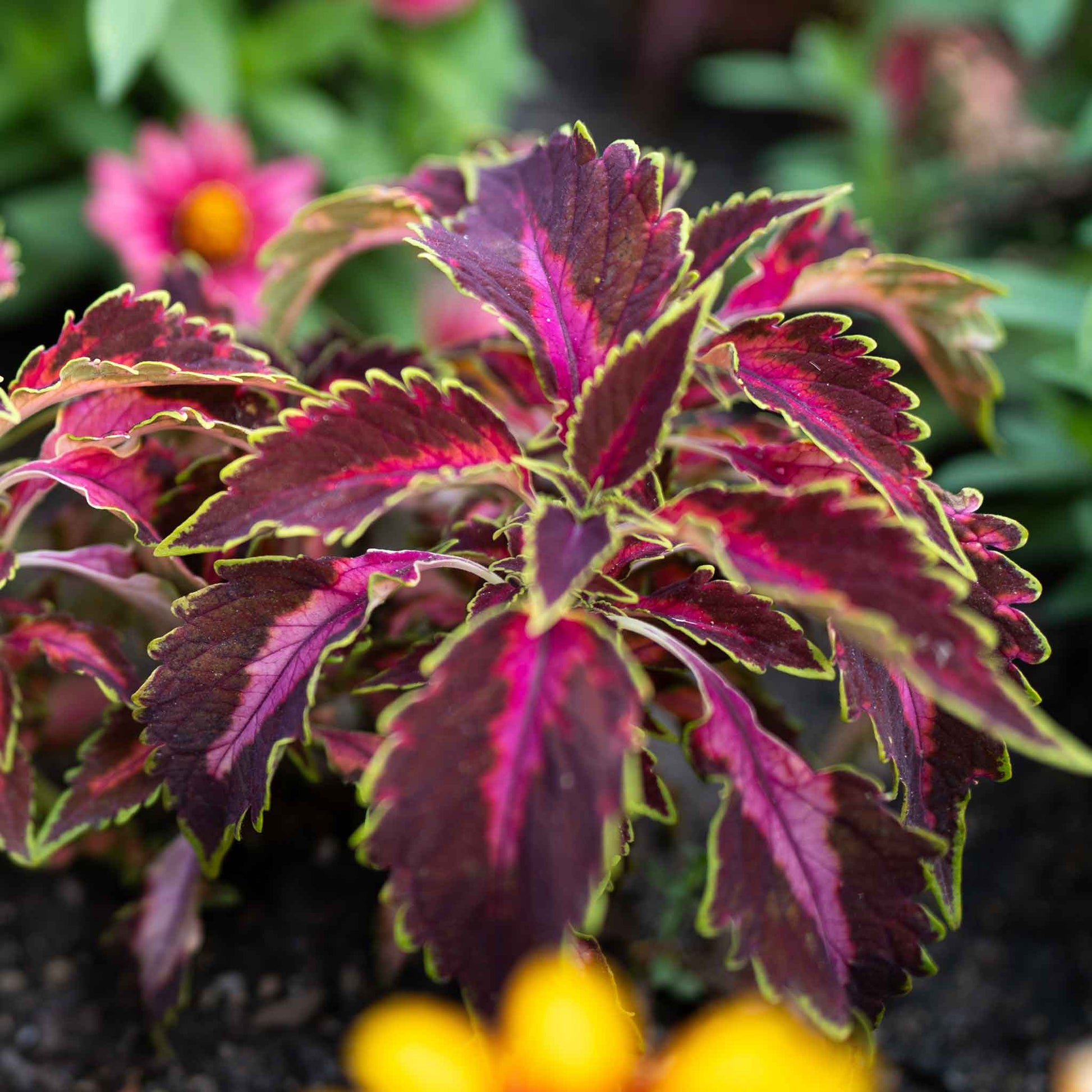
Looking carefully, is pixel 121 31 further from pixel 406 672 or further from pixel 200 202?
pixel 406 672

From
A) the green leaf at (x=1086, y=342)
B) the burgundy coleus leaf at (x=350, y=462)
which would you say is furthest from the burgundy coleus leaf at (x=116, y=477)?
the green leaf at (x=1086, y=342)

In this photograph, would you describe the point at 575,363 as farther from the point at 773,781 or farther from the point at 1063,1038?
the point at 1063,1038

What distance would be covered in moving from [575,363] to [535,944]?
1.12 ft

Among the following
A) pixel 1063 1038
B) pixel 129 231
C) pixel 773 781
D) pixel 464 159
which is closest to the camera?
pixel 773 781

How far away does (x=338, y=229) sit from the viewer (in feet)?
2.92

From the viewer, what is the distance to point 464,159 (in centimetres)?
86

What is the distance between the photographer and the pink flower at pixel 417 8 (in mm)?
1820

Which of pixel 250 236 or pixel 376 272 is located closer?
pixel 250 236

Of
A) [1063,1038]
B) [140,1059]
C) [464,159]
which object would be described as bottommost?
[1063,1038]

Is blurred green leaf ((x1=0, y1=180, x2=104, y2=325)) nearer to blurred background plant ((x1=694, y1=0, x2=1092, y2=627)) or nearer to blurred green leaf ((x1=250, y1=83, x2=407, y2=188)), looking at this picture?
blurred green leaf ((x1=250, y1=83, x2=407, y2=188))

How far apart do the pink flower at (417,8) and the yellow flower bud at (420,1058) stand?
165 cm

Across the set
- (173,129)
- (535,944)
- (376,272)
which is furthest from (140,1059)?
(173,129)

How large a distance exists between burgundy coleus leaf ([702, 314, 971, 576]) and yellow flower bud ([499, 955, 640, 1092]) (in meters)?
0.29

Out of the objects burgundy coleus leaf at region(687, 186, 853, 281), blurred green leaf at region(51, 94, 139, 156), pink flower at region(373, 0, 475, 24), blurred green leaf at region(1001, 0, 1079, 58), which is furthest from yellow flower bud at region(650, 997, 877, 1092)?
pink flower at region(373, 0, 475, 24)
